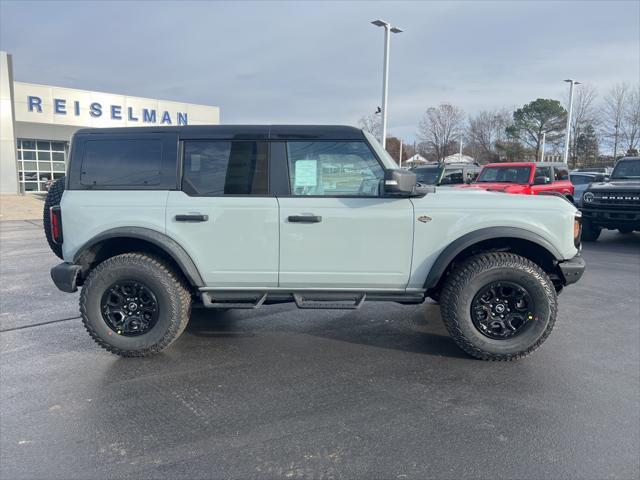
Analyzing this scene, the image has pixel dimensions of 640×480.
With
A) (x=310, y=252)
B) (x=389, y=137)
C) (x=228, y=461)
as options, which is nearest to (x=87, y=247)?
(x=310, y=252)

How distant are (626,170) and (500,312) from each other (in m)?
9.76

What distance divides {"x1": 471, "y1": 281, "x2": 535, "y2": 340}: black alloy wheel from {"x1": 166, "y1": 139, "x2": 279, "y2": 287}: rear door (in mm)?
1765

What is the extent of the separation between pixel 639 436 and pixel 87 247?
4.28 metres

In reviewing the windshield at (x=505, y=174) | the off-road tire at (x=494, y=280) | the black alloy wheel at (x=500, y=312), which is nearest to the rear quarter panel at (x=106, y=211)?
the off-road tire at (x=494, y=280)

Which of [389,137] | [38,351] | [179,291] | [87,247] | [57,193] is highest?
[389,137]

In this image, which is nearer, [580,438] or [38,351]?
[580,438]

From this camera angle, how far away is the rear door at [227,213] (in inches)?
161

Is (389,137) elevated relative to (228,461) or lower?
elevated

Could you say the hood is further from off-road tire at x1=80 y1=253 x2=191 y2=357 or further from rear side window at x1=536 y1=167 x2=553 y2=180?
off-road tire at x1=80 y1=253 x2=191 y2=357

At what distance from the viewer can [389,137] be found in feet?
223

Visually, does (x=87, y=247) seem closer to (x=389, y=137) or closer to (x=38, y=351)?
(x=38, y=351)

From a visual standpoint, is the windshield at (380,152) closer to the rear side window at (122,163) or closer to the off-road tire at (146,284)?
the rear side window at (122,163)

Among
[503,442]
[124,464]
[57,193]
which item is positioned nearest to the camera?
[124,464]

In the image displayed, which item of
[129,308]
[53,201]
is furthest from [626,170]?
[53,201]
